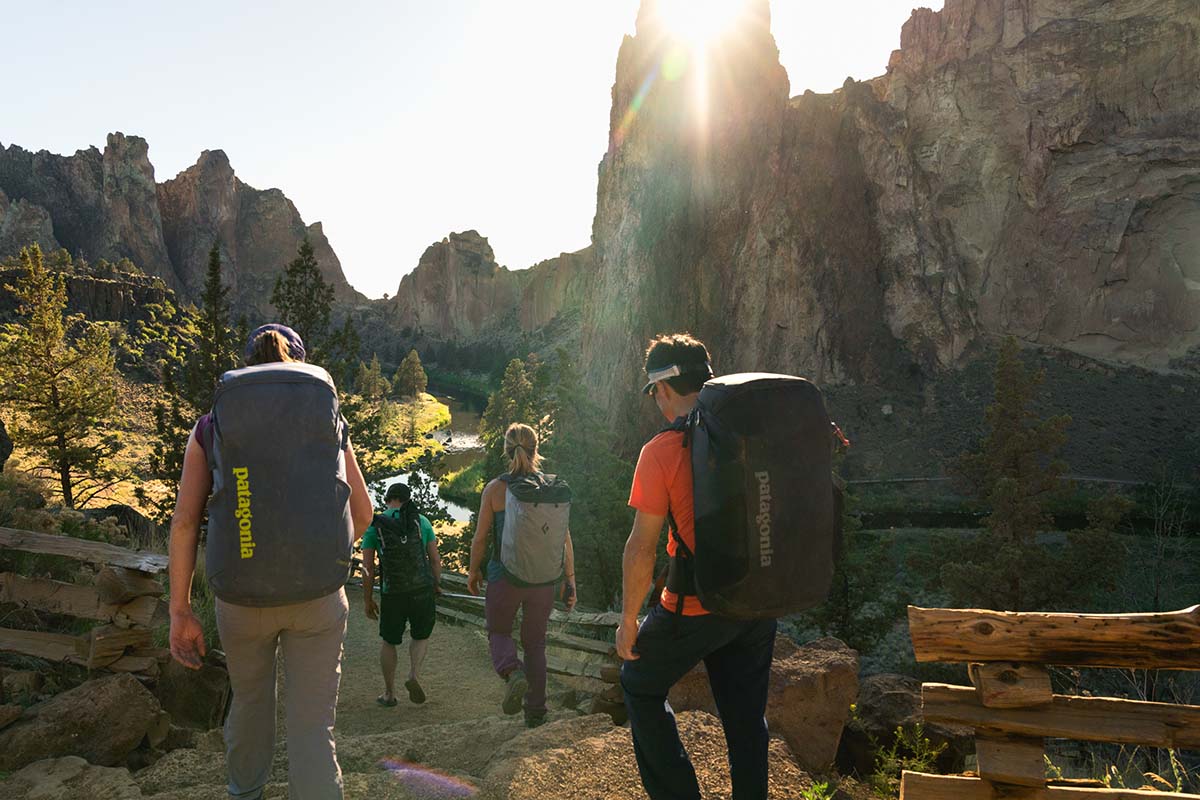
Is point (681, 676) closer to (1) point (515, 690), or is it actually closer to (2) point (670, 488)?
(2) point (670, 488)

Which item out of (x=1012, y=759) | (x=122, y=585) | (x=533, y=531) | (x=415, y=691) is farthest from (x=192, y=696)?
(x=1012, y=759)

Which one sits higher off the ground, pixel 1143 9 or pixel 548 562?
pixel 1143 9

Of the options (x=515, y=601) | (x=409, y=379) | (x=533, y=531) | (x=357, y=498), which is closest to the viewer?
(x=357, y=498)

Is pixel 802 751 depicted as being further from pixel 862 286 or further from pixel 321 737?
pixel 862 286

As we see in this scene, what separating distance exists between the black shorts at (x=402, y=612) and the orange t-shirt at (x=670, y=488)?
152 inches

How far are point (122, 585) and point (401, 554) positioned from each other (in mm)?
1988

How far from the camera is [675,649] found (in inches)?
111

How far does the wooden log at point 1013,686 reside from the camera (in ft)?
9.39

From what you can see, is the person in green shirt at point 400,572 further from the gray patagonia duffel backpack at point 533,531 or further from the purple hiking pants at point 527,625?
the gray patagonia duffel backpack at point 533,531

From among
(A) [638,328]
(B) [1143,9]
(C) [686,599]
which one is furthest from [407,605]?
(B) [1143,9]

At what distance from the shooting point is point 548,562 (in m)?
5.28

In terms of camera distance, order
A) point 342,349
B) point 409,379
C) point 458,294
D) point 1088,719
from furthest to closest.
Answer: point 458,294 → point 409,379 → point 342,349 → point 1088,719

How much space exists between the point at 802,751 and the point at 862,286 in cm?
7109

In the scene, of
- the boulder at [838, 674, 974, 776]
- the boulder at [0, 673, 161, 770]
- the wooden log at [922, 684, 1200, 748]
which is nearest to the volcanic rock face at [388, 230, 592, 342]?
the boulder at [838, 674, 974, 776]
